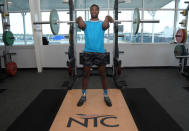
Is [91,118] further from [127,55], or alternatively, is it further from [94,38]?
[127,55]

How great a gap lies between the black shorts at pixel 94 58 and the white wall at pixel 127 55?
214cm

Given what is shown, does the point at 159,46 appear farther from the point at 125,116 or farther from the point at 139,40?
the point at 125,116

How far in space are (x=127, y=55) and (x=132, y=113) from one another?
8.15 feet

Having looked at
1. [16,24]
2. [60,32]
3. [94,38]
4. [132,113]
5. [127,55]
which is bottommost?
[132,113]

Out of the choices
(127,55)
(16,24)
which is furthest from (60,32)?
(127,55)

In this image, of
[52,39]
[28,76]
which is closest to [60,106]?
[28,76]

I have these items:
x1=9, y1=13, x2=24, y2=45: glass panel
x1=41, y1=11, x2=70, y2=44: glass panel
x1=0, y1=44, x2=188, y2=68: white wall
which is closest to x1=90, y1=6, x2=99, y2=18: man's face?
x1=41, y1=11, x2=70, y2=44: glass panel

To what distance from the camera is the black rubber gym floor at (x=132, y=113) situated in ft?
5.00

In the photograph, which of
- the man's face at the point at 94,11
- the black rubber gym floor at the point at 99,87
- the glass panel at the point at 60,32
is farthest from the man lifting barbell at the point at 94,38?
the glass panel at the point at 60,32

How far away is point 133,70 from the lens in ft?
12.8

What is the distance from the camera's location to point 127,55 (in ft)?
13.3

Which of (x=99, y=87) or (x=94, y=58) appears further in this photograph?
(x=99, y=87)

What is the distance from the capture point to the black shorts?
6.32 ft

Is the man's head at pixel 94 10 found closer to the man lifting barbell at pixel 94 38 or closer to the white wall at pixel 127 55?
the man lifting barbell at pixel 94 38
